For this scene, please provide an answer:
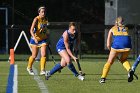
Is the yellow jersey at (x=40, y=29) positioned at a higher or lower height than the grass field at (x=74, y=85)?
higher

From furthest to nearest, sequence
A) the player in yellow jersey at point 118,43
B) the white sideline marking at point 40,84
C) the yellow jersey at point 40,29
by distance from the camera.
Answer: the yellow jersey at point 40,29
the player in yellow jersey at point 118,43
the white sideline marking at point 40,84

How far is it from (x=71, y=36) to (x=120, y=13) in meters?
18.4

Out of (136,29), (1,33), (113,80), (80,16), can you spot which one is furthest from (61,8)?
(113,80)

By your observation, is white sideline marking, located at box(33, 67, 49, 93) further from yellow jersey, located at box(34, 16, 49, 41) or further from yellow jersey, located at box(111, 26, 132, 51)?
yellow jersey, located at box(111, 26, 132, 51)

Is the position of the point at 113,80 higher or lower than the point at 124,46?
lower

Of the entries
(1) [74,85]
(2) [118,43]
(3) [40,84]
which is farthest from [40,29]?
(1) [74,85]

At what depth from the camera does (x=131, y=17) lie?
32.8m

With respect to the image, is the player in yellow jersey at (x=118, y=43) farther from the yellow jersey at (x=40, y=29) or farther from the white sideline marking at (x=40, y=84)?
the yellow jersey at (x=40, y=29)

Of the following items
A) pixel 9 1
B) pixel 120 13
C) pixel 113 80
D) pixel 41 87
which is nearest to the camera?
pixel 41 87

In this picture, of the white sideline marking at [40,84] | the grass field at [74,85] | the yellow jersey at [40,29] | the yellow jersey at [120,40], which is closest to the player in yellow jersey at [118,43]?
the yellow jersey at [120,40]

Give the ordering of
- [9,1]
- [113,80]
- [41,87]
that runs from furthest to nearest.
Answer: [9,1] < [113,80] < [41,87]

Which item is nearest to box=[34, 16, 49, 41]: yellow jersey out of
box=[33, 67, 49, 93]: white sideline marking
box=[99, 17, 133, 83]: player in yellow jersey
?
box=[33, 67, 49, 93]: white sideline marking

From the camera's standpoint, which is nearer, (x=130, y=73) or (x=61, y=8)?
(x=130, y=73)

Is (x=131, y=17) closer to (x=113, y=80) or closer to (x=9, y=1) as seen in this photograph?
(x=9, y=1)
